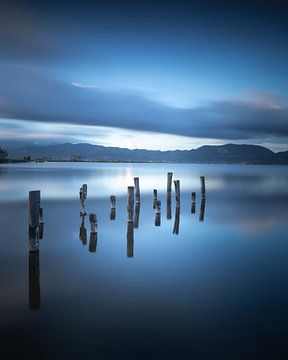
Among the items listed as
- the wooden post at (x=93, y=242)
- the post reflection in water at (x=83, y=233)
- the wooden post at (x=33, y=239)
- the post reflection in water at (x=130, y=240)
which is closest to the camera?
the wooden post at (x=33, y=239)

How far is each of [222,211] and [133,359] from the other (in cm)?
1870

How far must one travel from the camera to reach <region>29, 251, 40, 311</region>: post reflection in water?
23.9ft

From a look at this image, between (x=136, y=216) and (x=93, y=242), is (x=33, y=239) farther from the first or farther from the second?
(x=136, y=216)

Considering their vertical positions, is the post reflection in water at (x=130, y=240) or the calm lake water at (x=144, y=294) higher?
the calm lake water at (x=144, y=294)

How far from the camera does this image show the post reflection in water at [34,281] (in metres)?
7.28

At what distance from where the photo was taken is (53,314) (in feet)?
22.3

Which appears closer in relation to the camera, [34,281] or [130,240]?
[34,281]

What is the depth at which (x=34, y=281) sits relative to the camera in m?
8.66

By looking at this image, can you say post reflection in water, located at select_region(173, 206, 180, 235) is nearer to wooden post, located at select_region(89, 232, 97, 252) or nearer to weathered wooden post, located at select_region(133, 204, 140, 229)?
weathered wooden post, located at select_region(133, 204, 140, 229)

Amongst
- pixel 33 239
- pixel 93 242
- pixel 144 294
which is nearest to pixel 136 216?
pixel 93 242

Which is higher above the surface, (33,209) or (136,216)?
(33,209)

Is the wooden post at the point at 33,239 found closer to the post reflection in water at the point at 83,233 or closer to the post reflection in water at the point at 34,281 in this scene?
the post reflection in water at the point at 34,281

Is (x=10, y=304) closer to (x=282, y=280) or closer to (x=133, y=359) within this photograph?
(x=133, y=359)

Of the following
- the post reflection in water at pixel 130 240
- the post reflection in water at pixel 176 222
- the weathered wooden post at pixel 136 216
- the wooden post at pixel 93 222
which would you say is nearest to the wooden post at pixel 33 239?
Result: the wooden post at pixel 93 222
